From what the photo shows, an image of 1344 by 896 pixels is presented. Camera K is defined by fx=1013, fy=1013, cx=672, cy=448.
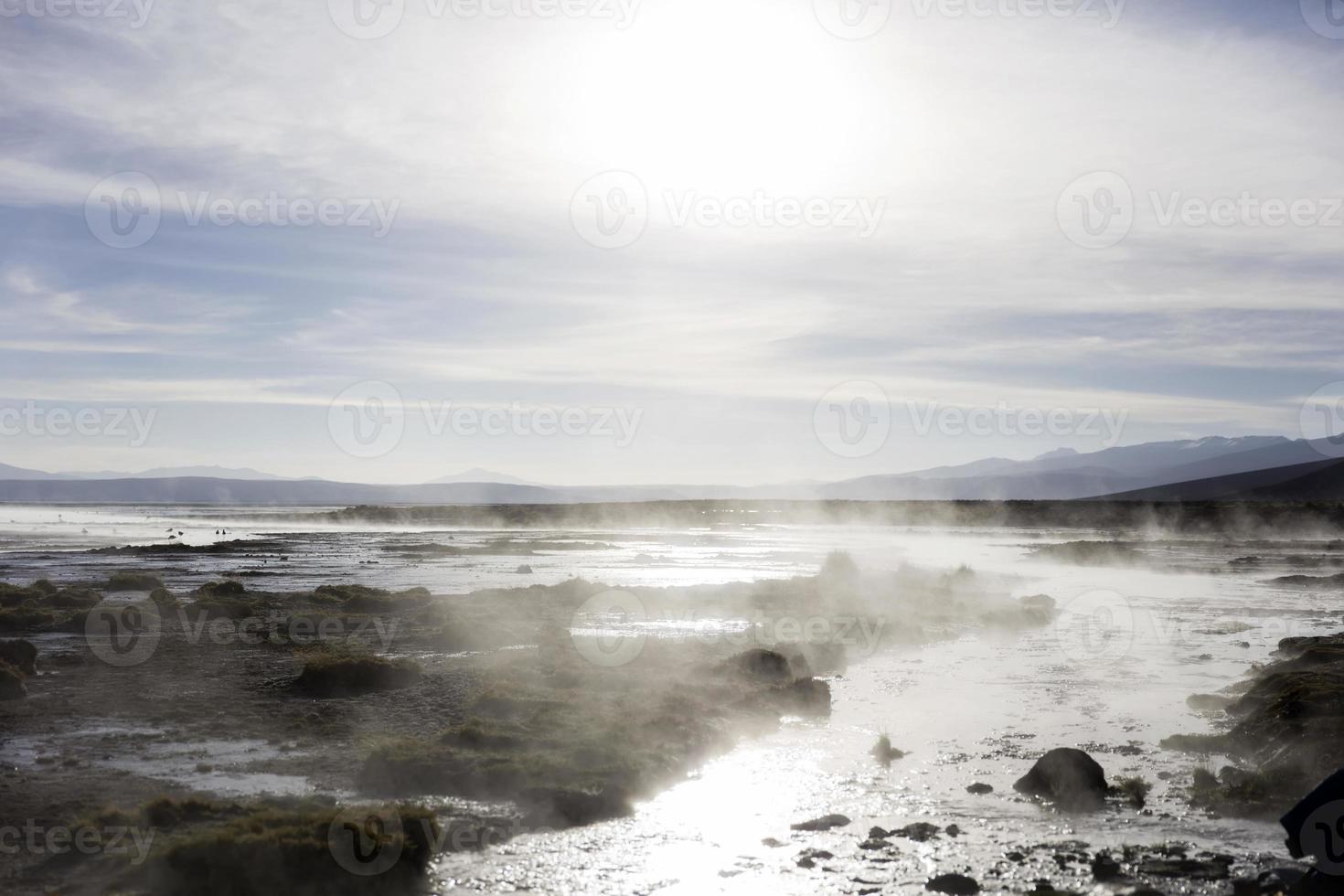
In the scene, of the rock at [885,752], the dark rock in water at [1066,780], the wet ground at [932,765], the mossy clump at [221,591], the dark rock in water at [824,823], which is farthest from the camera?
the mossy clump at [221,591]

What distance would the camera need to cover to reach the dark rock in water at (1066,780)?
1697 centimetres

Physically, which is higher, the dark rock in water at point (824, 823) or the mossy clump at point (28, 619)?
the mossy clump at point (28, 619)

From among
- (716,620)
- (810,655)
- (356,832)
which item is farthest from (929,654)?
(356,832)

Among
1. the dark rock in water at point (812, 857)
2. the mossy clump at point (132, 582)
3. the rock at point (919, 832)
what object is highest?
the mossy clump at point (132, 582)

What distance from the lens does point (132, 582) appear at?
165 feet
